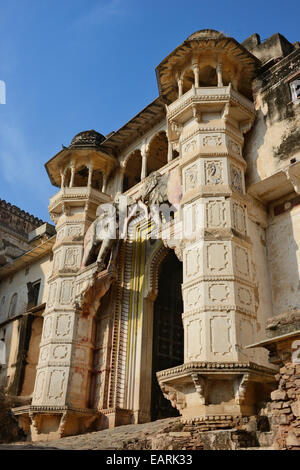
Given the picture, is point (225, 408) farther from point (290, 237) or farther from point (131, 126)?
point (131, 126)

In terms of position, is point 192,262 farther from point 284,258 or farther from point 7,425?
point 7,425

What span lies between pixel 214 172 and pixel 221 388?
476 centimetres

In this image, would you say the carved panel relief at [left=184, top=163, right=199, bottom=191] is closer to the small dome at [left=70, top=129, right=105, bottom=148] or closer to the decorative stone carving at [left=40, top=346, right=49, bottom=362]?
the small dome at [left=70, top=129, right=105, bottom=148]

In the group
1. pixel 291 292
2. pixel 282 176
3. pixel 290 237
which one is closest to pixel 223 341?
pixel 291 292

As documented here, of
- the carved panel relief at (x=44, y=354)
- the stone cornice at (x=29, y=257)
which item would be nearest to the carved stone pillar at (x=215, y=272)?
the carved panel relief at (x=44, y=354)

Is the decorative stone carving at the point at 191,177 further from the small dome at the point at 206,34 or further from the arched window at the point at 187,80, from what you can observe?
the small dome at the point at 206,34

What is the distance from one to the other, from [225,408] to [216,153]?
5.58 metres

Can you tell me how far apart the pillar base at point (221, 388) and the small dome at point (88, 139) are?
29.5ft

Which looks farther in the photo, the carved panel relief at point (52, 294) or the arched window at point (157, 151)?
the arched window at point (157, 151)

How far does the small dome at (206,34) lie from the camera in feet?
40.9

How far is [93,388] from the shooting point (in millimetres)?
13211

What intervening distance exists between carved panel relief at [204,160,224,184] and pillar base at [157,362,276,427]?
420cm

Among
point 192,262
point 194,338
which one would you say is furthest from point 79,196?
point 194,338

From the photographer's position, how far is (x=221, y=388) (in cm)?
906
